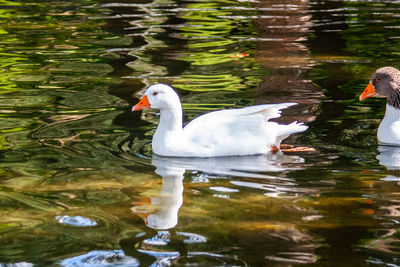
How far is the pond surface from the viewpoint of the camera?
18.2 ft

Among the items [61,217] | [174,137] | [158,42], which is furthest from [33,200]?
[158,42]

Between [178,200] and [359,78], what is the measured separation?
212 inches

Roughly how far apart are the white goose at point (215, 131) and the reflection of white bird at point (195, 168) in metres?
0.09

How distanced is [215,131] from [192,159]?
14.9 inches

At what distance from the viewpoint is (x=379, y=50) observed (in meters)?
13.0

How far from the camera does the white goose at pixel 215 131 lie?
773 centimetres

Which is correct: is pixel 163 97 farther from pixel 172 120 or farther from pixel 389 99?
pixel 389 99

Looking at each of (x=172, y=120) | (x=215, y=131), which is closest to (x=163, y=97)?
(x=172, y=120)

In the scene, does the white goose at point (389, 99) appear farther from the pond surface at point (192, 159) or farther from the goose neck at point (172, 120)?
the goose neck at point (172, 120)

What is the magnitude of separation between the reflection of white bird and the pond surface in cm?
2

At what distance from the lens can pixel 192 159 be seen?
7781mm

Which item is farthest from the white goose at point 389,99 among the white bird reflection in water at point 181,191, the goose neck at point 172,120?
the goose neck at point 172,120

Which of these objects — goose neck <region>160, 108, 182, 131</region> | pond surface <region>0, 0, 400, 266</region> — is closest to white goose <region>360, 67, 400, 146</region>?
pond surface <region>0, 0, 400, 266</region>

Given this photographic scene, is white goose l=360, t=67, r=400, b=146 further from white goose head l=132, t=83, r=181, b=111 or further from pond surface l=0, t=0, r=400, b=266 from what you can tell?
white goose head l=132, t=83, r=181, b=111
